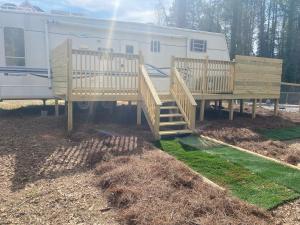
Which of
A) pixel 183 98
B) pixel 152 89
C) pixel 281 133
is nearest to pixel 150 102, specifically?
pixel 152 89

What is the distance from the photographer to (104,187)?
14.5 feet

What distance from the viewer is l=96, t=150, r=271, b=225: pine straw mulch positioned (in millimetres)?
3459

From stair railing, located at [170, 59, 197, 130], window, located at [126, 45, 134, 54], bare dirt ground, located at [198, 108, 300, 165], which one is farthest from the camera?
window, located at [126, 45, 134, 54]

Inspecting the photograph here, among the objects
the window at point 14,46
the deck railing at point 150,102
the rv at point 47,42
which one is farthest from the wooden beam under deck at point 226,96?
the window at point 14,46

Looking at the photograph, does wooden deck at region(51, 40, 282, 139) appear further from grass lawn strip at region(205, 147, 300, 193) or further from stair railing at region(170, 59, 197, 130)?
grass lawn strip at region(205, 147, 300, 193)

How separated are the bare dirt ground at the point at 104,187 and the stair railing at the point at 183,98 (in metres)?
1.59

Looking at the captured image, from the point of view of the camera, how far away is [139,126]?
325 inches

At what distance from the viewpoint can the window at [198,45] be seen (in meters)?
12.6

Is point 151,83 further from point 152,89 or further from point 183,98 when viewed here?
point 183,98

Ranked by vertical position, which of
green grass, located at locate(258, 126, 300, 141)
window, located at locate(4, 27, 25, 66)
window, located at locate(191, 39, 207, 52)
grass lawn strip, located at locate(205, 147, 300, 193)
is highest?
window, located at locate(191, 39, 207, 52)

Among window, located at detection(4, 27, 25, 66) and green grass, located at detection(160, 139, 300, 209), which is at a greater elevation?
window, located at detection(4, 27, 25, 66)

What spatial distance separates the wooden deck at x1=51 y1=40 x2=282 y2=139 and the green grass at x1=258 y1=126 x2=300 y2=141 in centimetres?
179

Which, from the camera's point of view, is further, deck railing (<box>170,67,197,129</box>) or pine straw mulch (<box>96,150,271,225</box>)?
deck railing (<box>170,67,197,129</box>)

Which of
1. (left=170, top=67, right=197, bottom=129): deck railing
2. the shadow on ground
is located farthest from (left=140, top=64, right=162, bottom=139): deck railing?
(left=170, top=67, right=197, bottom=129): deck railing
